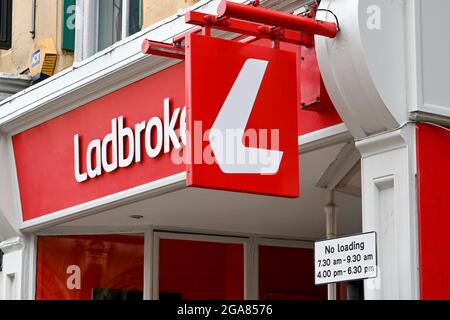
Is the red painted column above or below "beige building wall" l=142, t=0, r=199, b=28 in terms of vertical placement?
below

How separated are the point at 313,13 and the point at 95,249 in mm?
5500

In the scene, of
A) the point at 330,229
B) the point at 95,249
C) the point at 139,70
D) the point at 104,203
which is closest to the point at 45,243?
the point at 95,249

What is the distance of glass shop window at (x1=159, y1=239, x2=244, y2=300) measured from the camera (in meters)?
12.5

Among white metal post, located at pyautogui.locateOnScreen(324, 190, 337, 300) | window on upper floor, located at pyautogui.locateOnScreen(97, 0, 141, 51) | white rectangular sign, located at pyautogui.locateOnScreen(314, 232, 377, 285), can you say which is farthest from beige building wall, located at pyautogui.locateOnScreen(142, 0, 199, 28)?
white rectangular sign, located at pyautogui.locateOnScreen(314, 232, 377, 285)

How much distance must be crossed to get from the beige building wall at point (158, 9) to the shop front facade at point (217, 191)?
764mm

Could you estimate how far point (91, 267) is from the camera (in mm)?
12562

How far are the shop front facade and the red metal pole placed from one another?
0.11 m

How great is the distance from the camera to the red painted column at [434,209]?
7.17m

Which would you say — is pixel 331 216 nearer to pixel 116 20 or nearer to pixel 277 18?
pixel 277 18

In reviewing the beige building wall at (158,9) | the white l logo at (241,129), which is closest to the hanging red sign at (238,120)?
the white l logo at (241,129)

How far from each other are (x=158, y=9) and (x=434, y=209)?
4.55m

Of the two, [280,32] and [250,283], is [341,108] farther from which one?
[250,283]

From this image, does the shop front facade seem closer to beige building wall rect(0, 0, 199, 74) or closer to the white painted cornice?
the white painted cornice

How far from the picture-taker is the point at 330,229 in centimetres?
885
